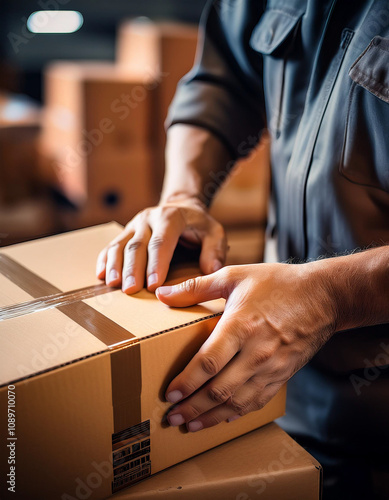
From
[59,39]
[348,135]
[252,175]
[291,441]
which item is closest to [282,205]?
[348,135]

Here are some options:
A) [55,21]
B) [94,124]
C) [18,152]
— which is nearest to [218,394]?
[94,124]

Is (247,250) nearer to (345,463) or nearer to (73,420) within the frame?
(345,463)

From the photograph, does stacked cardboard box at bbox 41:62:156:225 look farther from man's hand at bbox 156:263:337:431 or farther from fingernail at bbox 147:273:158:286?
man's hand at bbox 156:263:337:431

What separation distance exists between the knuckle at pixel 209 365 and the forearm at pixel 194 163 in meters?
0.50

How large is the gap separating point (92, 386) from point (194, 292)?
0.21m

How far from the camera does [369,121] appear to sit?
88 cm

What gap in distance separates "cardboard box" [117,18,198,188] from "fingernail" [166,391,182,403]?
2.02 metres

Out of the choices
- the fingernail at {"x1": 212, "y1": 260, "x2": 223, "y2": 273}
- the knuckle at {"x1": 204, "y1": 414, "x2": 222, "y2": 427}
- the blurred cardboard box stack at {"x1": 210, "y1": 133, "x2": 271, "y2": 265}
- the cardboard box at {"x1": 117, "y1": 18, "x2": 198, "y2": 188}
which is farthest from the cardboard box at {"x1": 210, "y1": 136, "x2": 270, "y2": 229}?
the knuckle at {"x1": 204, "y1": 414, "x2": 222, "y2": 427}

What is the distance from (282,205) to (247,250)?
1384 millimetres

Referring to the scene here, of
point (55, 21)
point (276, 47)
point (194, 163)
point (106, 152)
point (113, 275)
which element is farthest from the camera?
point (55, 21)

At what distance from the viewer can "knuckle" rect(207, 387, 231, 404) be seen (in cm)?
73

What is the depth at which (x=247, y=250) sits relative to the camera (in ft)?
8.25

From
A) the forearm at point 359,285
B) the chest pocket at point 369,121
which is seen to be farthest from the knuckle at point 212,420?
the chest pocket at point 369,121

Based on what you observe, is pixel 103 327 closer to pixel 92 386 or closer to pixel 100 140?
pixel 92 386
